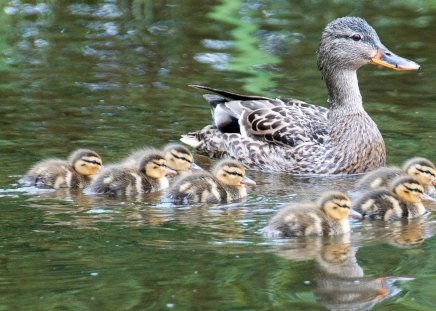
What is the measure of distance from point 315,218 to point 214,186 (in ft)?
3.05

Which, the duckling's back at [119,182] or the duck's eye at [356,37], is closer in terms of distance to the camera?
the duckling's back at [119,182]

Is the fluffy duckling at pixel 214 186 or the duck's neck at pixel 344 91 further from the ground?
the duck's neck at pixel 344 91

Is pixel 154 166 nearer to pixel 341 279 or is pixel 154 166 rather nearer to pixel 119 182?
pixel 119 182

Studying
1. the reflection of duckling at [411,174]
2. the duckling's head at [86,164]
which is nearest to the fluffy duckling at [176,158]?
the duckling's head at [86,164]

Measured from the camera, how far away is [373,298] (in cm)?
549

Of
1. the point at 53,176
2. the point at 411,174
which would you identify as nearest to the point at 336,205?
the point at 411,174

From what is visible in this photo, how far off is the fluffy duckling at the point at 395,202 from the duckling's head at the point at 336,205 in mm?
275

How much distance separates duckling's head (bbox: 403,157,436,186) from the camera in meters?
7.50

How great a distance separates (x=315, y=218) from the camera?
6574 mm

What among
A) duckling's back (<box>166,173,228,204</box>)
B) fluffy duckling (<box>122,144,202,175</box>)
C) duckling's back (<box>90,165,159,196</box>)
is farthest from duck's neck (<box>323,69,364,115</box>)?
duckling's back (<box>90,165,159,196</box>)

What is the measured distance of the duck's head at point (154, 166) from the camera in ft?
24.9

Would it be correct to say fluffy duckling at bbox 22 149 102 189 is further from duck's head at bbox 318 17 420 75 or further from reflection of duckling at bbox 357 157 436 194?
duck's head at bbox 318 17 420 75

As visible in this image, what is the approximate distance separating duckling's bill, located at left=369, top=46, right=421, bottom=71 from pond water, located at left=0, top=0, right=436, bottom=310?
574 mm

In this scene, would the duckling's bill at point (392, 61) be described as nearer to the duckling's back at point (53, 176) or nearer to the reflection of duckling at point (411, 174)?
the reflection of duckling at point (411, 174)
